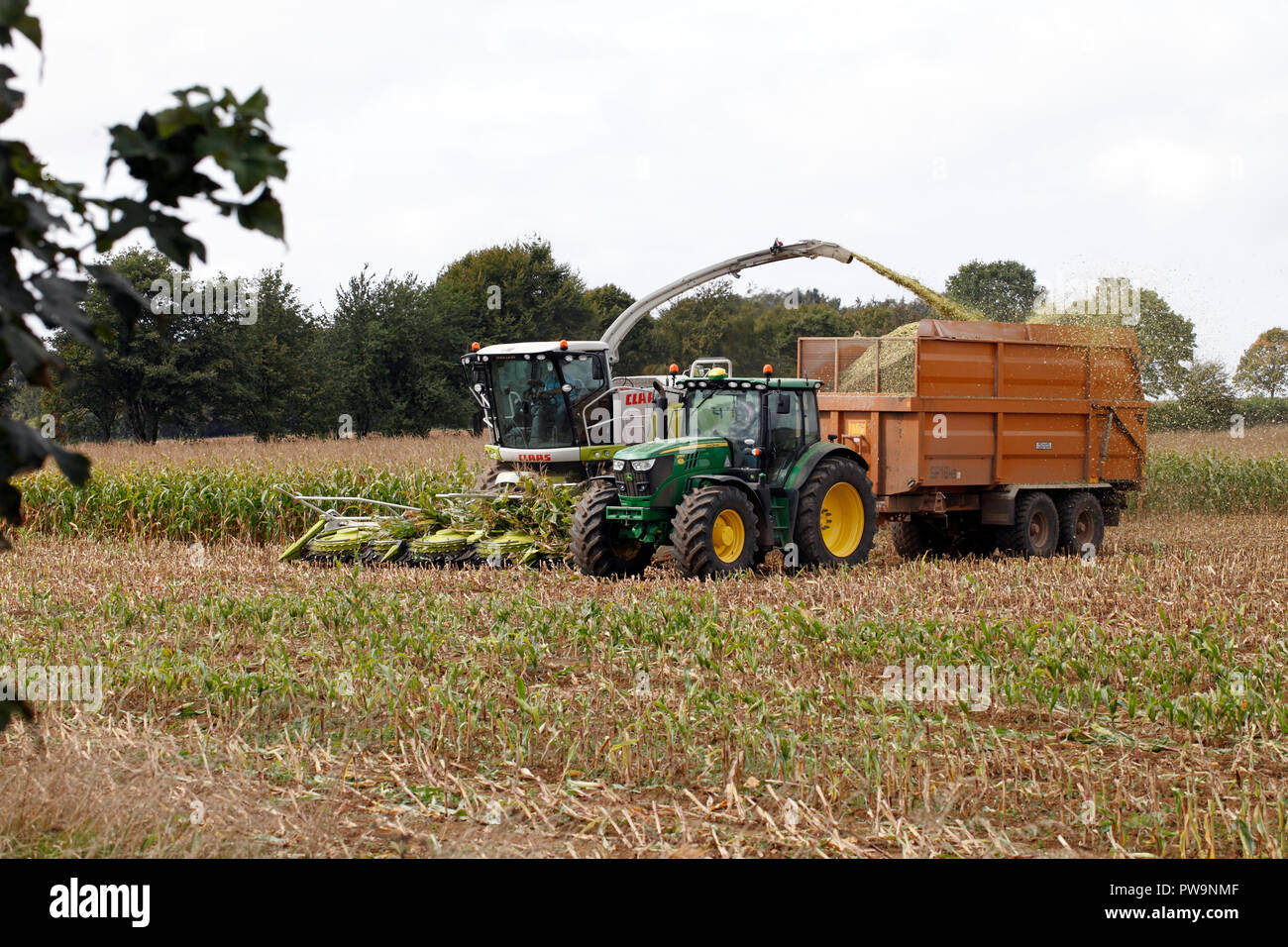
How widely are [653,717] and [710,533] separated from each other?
4.55 meters

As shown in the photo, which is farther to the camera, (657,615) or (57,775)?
(657,615)

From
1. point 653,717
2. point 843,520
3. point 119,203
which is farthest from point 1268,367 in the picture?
point 119,203

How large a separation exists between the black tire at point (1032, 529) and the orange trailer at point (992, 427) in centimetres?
1

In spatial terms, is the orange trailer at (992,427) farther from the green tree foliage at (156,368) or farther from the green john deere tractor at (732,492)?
the green tree foliage at (156,368)

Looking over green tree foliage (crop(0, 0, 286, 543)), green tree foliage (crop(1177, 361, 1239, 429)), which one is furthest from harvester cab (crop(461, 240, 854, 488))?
green tree foliage (crop(1177, 361, 1239, 429))

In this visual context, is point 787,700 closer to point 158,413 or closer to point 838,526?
point 838,526

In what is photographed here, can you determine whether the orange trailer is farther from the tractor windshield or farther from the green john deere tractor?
the tractor windshield

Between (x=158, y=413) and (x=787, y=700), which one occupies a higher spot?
(x=158, y=413)

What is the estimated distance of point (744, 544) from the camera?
33.7 ft

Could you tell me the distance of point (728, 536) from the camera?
1025 centimetres

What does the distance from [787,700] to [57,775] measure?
3.24m

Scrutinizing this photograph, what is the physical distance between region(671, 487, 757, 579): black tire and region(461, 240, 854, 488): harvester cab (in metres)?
2.39
